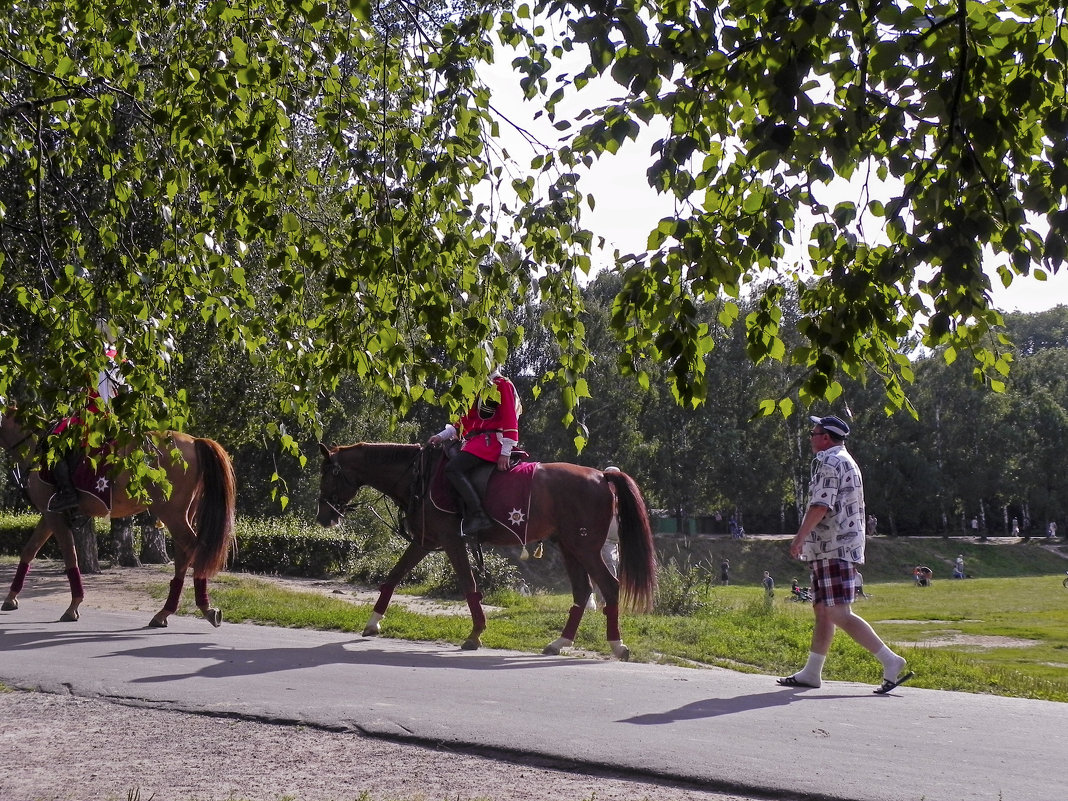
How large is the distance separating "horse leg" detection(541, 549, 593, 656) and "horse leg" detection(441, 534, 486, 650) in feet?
2.18

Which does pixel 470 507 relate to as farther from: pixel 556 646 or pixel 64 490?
pixel 64 490

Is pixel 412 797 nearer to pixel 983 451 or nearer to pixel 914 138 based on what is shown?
pixel 914 138

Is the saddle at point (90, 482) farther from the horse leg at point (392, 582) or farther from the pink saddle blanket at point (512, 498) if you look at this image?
the pink saddle blanket at point (512, 498)

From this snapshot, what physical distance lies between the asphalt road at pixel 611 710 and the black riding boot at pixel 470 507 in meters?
1.25

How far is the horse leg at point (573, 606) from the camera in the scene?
10.8 metres

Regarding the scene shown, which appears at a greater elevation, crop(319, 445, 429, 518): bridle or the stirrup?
crop(319, 445, 429, 518): bridle

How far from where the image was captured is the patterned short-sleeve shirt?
8359 millimetres

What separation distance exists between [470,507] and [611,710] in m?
4.16

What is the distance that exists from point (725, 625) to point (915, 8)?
10.2 metres

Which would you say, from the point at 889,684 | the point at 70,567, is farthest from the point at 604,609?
the point at 70,567

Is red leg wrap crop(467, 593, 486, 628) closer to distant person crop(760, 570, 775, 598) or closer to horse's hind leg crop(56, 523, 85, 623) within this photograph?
horse's hind leg crop(56, 523, 85, 623)

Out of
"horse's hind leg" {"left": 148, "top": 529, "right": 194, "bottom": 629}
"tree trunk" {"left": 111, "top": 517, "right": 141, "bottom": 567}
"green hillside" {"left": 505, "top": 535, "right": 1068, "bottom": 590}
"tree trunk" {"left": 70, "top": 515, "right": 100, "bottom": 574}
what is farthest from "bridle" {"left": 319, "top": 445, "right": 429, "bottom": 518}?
"green hillside" {"left": 505, "top": 535, "right": 1068, "bottom": 590}

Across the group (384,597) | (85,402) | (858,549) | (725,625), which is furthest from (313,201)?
(725,625)

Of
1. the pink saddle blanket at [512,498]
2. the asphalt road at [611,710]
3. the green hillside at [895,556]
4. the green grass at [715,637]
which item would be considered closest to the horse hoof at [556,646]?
the green grass at [715,637]
